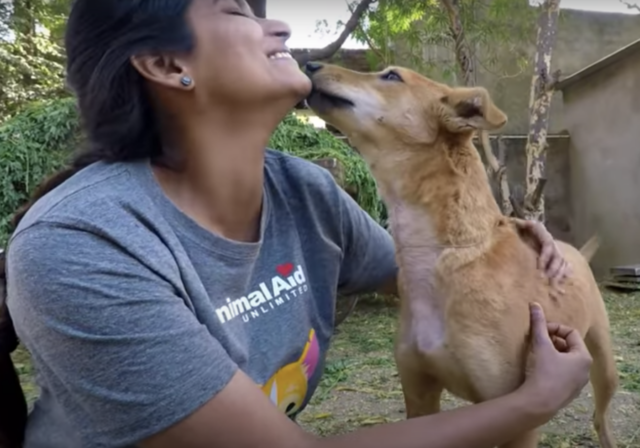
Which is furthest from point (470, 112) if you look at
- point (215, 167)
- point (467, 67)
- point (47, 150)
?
point (467, 67)

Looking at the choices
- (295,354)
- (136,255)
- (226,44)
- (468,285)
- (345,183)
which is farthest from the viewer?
(345,183)

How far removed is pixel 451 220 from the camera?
2.01 m

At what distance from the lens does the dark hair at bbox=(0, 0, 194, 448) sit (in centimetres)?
138

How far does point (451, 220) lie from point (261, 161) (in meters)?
0.69

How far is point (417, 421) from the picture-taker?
136 cm

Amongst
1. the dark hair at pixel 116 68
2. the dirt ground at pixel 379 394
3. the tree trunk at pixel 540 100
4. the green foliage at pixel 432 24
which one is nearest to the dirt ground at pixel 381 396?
the dirt ground at pixel 379 394

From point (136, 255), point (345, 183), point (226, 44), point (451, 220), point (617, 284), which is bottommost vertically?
point (617, 284)

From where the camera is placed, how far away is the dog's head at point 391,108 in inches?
82.8

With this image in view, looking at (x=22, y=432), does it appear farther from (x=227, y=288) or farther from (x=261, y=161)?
(x=261, y=161)

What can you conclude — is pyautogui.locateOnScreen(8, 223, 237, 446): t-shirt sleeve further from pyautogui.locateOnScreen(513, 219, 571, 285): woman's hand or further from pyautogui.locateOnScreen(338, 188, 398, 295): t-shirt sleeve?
pyautogui.locateOnScreen(513, 219, 571, 285): woman's hand

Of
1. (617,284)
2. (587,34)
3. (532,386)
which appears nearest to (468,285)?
(532,386)

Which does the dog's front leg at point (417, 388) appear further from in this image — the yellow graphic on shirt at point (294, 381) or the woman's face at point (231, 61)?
the woman's face at point (231, 61)

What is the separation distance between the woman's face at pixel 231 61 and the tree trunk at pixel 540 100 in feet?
13.6

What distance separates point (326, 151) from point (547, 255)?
9.26 feet
